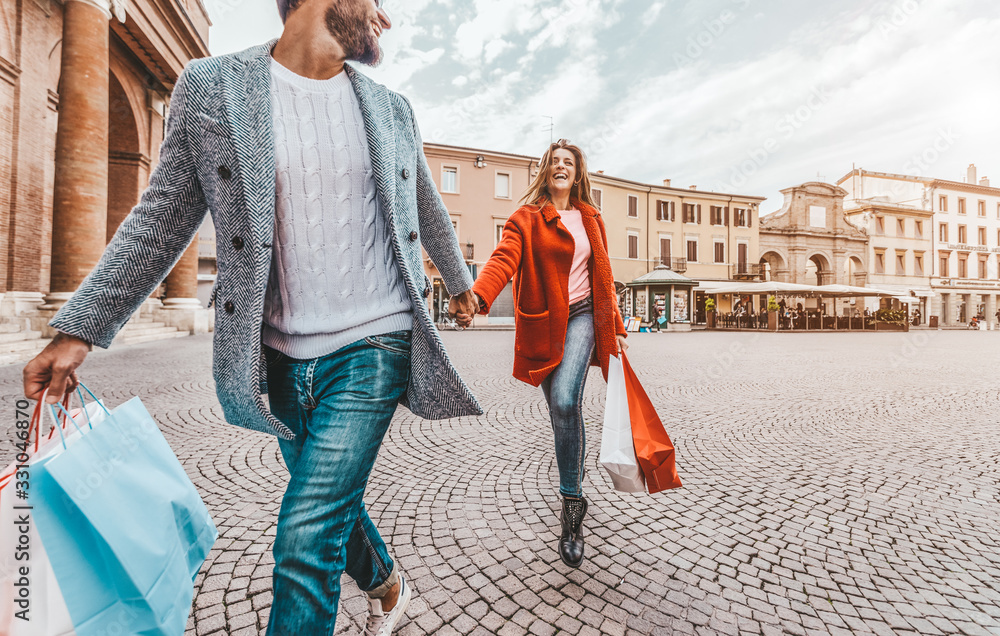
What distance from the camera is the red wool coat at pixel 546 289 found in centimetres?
228

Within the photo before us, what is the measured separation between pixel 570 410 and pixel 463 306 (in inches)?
30.7

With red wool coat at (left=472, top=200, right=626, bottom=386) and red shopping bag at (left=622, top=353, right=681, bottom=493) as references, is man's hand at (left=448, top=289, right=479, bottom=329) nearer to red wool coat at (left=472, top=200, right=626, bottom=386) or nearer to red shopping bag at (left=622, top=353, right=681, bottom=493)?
red wool coat at (left=472, top=200, right=626, bottom=386)

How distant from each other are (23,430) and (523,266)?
1.79 m

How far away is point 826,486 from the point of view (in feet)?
10.2

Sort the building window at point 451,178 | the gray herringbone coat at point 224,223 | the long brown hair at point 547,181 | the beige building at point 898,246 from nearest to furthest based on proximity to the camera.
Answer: the gray herringbone coat at point 224,223 → the long brown hair at point 547,181 → the building window at point 451,178 → the beige building at point 898,246

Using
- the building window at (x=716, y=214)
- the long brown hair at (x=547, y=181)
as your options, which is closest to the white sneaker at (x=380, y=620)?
the long brown hair at (x=547, y=181)

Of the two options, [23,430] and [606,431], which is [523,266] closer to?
[606,431]

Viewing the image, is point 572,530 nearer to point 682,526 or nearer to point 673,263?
point 682,526

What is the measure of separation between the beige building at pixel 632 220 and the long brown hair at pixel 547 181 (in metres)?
22.9

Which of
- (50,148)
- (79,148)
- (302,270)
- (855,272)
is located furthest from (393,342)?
(855,272)

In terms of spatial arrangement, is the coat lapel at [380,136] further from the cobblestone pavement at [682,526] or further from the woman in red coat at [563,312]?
the cobblestone pavement at [682,526]

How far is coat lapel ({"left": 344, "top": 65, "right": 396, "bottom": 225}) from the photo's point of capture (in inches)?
51.3

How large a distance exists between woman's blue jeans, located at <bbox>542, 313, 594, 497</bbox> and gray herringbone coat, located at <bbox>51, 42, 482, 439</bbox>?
1043mm

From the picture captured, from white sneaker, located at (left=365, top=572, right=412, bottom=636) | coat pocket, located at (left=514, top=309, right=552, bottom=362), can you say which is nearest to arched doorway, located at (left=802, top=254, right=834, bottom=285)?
coat pocket, located at (left=514, top=309, right=552, bottom=362)
